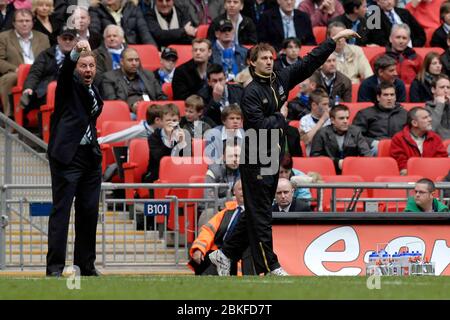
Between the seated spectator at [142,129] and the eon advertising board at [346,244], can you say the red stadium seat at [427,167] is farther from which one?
the seated spectator at [142,129]

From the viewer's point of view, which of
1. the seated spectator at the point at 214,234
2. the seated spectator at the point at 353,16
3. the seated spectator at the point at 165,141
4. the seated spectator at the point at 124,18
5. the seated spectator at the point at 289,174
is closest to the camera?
the seated spectator at the point at 214,234

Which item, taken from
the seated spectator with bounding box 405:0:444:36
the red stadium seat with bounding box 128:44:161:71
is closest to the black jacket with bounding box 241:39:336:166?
the red stadium seat with bounding box 128:44:161:71

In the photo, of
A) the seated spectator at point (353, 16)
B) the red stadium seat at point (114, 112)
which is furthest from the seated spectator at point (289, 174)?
the seated spectator at point (353, 16)

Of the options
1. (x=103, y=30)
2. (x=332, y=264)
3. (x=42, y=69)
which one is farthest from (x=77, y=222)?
(x=103, y=30)

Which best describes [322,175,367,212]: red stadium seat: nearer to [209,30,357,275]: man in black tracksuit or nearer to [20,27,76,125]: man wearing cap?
[209,30,357,275]: man in black tracksuit

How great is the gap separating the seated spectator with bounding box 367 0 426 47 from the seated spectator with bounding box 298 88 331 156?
331 cm

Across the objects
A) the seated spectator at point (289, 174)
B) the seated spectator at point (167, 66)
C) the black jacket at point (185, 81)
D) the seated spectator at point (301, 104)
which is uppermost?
the seated spectator at point (167, 66)

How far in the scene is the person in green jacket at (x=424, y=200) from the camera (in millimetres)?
15102

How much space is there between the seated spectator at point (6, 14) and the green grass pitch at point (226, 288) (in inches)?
347

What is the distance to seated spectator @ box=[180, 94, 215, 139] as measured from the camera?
17.3m

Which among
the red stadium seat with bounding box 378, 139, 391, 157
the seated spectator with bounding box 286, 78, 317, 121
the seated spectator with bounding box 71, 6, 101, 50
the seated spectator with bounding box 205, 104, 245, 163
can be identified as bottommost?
the red stadium seat with bounding box 378, 139, 391, 157

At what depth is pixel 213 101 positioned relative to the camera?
59.4ft

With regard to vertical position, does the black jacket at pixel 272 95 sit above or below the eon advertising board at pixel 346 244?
above

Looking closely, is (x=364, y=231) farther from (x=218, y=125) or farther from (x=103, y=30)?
(x=103, y=30)
